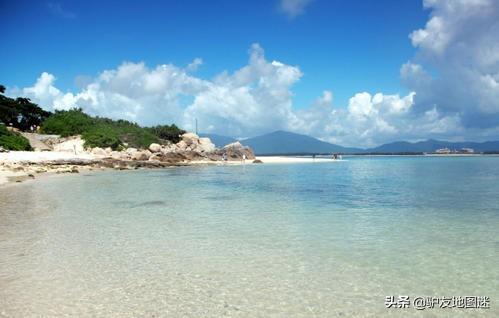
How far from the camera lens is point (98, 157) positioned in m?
65.1

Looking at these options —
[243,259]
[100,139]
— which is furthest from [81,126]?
[243,259]

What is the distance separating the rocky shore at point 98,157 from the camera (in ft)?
158

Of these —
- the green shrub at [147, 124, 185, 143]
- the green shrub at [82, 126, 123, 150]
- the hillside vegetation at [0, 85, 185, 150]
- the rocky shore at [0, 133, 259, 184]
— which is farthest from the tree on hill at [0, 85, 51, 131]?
the green shrub at [147, 124, 185, 143]

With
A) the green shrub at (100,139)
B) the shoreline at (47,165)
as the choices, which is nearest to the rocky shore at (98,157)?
the shoreline at (47,165)

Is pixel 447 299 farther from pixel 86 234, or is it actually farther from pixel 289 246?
pixel 86 234

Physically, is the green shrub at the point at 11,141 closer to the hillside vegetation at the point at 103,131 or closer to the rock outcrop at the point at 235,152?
the hillside vegetation at the point at 103,131

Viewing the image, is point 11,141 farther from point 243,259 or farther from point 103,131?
point 243,259

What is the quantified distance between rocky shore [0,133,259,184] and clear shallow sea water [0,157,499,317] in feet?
82.6

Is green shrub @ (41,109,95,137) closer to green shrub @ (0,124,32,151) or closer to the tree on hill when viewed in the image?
the tree on hill

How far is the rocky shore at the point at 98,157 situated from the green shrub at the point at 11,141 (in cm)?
406

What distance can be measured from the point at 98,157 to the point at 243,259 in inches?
2356

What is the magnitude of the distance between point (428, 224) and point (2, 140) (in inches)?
2431

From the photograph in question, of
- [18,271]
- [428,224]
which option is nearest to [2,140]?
[18,271]

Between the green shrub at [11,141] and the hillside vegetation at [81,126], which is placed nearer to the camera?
the green shrub at [11,141]
